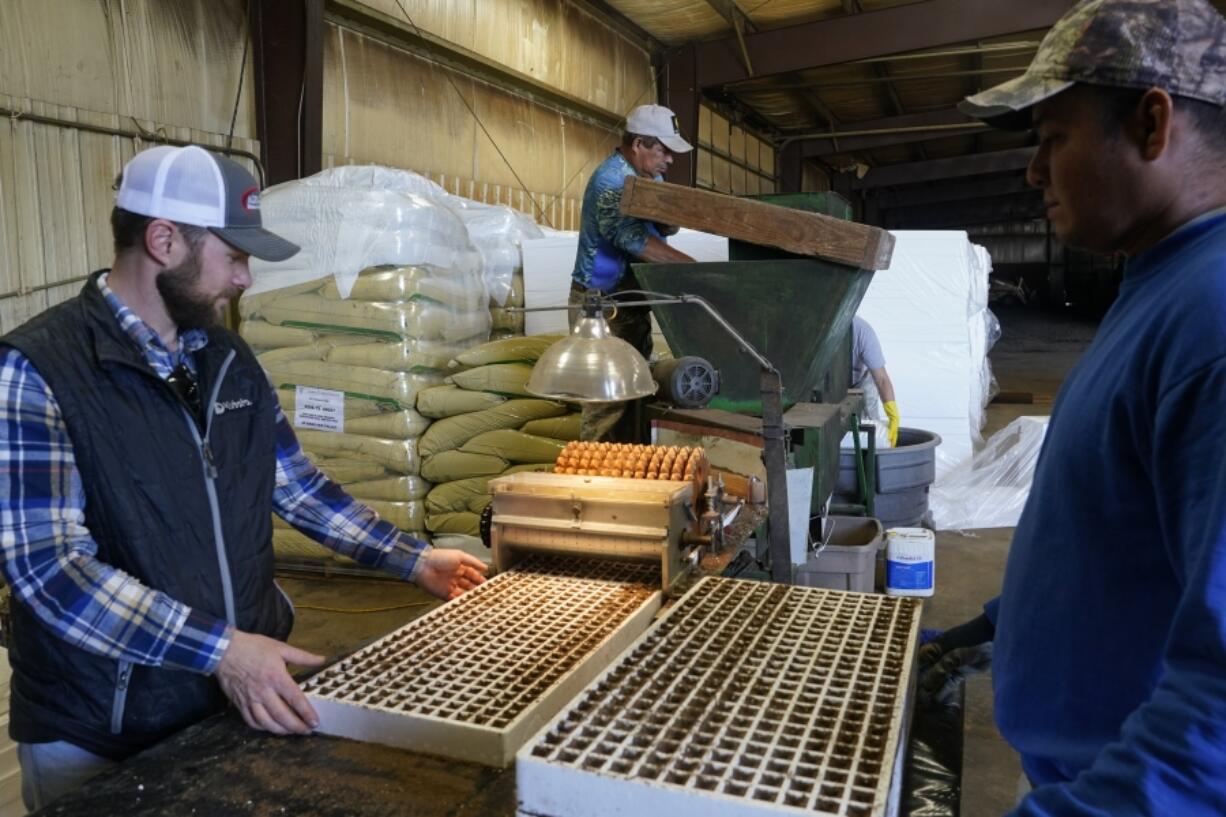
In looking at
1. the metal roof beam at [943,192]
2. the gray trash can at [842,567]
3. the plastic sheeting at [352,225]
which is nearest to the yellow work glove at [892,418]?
the gray trash can at [842,567]

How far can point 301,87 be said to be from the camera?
4.57 metres

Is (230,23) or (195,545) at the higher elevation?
(230,23)

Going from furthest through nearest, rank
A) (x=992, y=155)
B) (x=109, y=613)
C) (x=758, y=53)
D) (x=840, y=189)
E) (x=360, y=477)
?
(x=840, y=189)
(x=992, y=155)
(x=758, y=53)
(x=360, y=477)
(x=109, y=613)

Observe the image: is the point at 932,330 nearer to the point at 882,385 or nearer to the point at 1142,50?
the point at 882,385

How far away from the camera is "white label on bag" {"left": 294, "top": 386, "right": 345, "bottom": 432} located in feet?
13.8

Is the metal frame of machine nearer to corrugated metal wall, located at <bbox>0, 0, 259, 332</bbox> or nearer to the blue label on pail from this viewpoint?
the blue label on pail

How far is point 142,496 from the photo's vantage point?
1.46 metres

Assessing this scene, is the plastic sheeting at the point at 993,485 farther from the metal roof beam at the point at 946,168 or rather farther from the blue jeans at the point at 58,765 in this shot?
the metal roof beam at the point at 946,168

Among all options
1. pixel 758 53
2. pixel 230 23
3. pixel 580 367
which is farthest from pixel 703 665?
pixel 758 53

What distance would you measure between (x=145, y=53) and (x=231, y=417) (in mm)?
3305

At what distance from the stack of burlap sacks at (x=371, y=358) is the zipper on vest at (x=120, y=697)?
8.95 ft

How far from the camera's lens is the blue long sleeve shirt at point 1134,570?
73 centimetres

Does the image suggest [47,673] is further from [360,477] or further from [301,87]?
[301,87]

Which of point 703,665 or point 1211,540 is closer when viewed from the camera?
point 1211,540
